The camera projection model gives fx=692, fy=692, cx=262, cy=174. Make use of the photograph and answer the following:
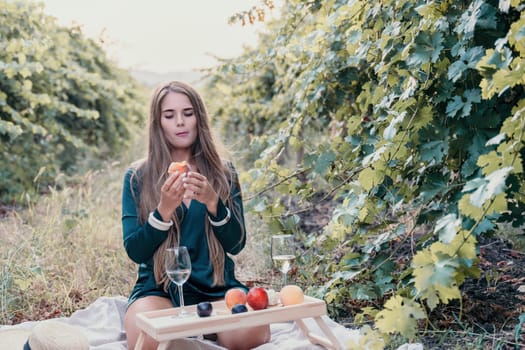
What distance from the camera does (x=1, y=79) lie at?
22.1ft

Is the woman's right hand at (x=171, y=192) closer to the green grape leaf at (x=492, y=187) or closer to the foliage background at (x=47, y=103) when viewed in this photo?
the green grape leaf at (x=492, y=187)

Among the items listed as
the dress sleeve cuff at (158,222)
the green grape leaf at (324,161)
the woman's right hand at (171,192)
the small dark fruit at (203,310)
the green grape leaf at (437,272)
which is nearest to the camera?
the green grape leaf at (437,272)

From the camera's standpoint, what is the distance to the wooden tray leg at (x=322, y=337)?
9.44 ft

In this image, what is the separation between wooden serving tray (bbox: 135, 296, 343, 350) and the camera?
247 cm

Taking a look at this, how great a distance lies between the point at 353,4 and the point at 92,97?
5.76 metres

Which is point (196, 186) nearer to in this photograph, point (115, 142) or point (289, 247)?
point (289, 247)

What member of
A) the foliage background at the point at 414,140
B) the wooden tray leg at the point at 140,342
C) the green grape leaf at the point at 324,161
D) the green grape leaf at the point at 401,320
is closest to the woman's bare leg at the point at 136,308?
the wooden tray leg at the point at 140,342

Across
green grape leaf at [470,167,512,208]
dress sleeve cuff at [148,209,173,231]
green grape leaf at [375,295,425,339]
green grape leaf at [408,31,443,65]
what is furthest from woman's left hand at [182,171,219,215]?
green grape leaf at [470,167,512,208]

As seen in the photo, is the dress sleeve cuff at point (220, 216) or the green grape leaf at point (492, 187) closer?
the green grape leaf at point (492, 187)

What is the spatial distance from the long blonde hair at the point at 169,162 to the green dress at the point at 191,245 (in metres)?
0.03

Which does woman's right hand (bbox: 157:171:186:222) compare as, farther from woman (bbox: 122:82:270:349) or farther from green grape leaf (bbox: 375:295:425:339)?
green grape leaf (bbox: 375:295:425:339)

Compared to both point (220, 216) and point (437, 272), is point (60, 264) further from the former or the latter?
point (437, 272)

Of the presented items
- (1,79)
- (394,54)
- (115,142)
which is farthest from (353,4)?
(115,142)

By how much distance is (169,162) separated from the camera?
130 inches
